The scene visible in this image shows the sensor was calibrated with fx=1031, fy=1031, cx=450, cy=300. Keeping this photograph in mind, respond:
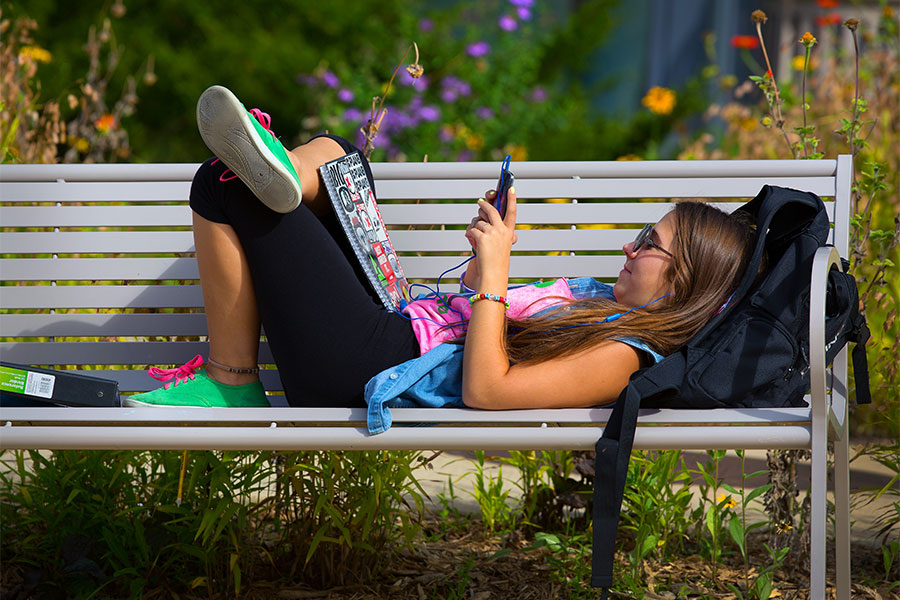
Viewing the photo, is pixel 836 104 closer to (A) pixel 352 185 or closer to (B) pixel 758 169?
(B) pixel 758 169

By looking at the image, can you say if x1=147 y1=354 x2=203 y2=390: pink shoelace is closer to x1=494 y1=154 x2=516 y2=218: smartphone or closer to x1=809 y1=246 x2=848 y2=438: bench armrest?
x1=494 y1=154 x2=516 y2=218: smartphone

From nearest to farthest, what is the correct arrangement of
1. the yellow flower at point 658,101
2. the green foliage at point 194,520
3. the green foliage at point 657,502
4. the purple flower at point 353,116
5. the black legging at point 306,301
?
the black legging at point 306,301
the green foliage at point 194,520
the green foliage at point 657,502
the yellow flower at point 658,101
the purple flower at point 353,116

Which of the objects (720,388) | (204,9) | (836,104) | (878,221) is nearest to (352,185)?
(720,388)

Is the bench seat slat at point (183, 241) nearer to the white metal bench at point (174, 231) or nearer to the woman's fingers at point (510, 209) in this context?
the white metal bench at point (174, 231)

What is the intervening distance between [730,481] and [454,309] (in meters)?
1.43

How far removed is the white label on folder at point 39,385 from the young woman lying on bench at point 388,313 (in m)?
0.17

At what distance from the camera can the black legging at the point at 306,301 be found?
6.95 feet

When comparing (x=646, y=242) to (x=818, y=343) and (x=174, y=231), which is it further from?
(x=174, y=231)

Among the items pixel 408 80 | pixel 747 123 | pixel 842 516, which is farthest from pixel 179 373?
pixel 408 80

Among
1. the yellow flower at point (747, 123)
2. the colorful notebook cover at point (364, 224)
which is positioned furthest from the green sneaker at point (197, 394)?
the yellow flower at point (747, 123)

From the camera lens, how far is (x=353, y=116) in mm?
6336

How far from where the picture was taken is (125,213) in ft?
8.91

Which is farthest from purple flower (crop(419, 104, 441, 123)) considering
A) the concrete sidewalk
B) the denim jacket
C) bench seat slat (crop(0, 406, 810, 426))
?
bench seat slat (crop(0, 406, 810, 426))

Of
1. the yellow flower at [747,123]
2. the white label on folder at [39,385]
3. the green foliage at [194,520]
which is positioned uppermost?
the yellow flower at [747,123]
